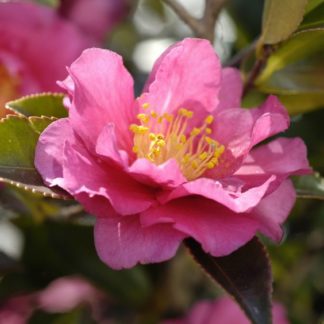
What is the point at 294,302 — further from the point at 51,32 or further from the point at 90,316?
the point at 51,32

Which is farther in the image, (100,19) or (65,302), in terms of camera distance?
(65,302)

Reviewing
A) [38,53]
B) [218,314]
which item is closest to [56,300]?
[218,314]

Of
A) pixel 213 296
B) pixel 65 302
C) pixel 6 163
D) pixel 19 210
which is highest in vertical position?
pixel 6 163

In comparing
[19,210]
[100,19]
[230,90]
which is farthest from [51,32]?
[230,90]

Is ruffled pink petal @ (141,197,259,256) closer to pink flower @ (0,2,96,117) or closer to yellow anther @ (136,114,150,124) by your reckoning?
yellow anther @ (136,114,150,124)

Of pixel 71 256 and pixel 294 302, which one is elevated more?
pixel 71 256

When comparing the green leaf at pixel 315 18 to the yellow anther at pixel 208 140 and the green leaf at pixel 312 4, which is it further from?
the yellow anther at pixel 208 140

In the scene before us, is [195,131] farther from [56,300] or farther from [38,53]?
[56,300]
